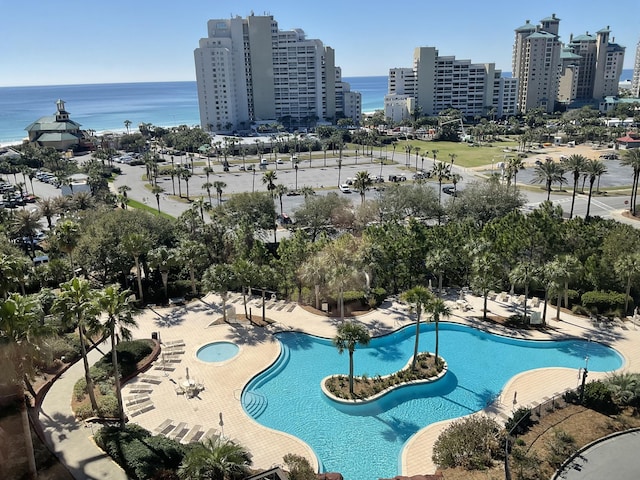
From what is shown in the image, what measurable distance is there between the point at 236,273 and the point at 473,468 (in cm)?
2119

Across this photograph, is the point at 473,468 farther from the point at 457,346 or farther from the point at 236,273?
the point at 236,273

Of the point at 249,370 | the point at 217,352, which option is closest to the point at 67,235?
the point at 217,352

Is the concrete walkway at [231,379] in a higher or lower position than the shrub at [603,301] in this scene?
lower

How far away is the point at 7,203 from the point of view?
254ft

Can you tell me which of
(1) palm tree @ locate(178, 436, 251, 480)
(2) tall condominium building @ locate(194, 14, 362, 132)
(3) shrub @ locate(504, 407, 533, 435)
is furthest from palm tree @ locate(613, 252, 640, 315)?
(2) tall condominium building @ locate(194, 14, 362, 132)

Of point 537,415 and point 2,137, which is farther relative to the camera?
point 2,137

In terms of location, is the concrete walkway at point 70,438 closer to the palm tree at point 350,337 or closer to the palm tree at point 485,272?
the palm tree at point 350,337

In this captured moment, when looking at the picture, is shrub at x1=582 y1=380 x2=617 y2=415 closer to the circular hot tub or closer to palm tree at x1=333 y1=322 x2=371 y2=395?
palm tree at x1=333 y1=322 x2=371 y2=395

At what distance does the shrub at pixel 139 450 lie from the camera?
21.1 meters

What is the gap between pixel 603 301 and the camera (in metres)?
37.8

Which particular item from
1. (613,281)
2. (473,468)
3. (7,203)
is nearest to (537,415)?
(473,468)

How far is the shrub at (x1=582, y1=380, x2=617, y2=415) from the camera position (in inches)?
1036

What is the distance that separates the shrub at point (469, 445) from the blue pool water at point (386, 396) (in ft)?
7.45

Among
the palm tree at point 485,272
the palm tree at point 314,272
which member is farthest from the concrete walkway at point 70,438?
the palm tree at point 485,272
